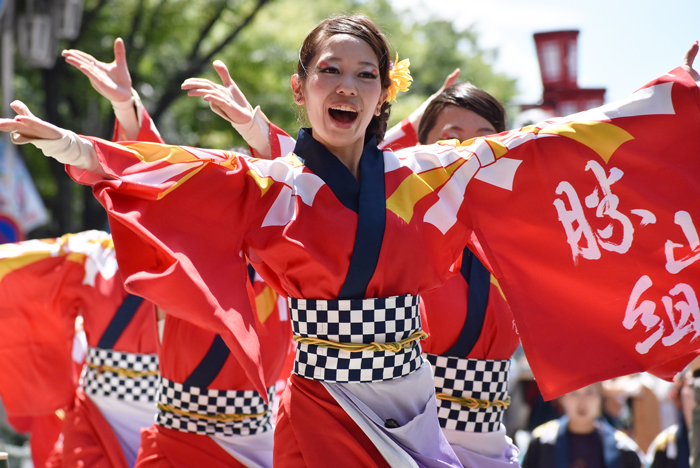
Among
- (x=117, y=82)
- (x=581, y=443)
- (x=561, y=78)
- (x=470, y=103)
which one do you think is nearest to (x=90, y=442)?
(x=117, y=82)

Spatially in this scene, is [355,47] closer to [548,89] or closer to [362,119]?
[362,119]

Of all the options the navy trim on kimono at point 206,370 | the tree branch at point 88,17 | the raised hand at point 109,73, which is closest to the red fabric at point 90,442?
the navy trim on kimono at point 206,370

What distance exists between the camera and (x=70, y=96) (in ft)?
28.5

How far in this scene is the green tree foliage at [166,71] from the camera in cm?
855

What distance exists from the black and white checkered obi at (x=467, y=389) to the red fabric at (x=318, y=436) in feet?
2.19

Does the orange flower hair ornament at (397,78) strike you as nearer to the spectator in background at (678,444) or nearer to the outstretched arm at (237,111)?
the outstretched arm at (237,111)

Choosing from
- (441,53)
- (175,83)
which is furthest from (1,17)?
(441,53)

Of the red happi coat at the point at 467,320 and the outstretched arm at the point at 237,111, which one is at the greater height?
the outstretched arm at the point at 237,111

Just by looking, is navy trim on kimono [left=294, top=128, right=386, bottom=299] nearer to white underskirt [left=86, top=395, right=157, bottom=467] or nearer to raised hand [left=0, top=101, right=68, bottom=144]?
raised hand [left=0, top=101, right=68, bottom=144]

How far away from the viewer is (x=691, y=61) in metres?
2.23

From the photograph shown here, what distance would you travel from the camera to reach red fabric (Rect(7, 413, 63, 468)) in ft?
13.2

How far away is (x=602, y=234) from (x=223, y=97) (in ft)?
3.90

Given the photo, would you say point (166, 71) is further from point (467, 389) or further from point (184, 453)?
point (467, 389)

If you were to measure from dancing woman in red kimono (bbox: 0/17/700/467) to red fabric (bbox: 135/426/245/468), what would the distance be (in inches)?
29.8
